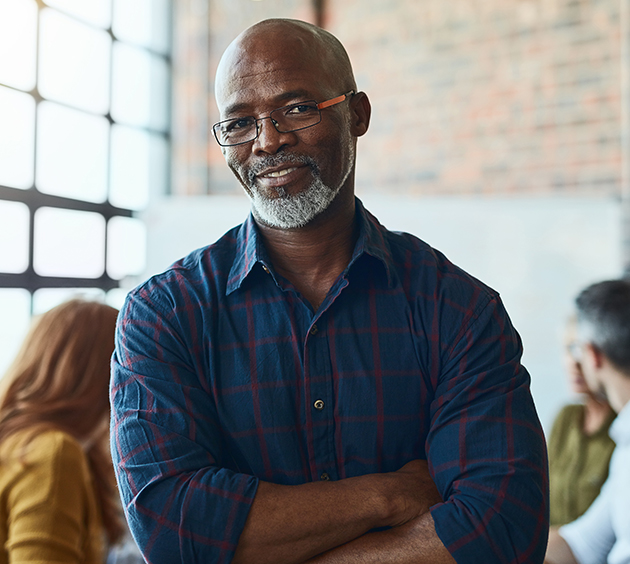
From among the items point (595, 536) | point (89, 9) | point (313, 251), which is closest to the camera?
point (313, 251)

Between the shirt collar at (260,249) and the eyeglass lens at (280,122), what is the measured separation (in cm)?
18

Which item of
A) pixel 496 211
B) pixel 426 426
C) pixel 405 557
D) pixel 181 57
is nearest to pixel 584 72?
pixel 496 211

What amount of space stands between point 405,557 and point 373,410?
0.83 feet

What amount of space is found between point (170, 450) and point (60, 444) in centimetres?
79

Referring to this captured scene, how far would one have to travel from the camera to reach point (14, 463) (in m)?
1.68

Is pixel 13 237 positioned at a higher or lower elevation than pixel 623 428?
higher

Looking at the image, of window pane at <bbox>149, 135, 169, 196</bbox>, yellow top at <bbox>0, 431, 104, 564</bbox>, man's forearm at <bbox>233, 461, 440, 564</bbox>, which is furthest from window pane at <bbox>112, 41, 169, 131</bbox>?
man's forearm at <bbox>233, 461, 440, 564</bbox>

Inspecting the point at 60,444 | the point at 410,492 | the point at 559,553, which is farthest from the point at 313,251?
the point at 559,553

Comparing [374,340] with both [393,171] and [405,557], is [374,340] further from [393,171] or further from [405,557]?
[393,171]

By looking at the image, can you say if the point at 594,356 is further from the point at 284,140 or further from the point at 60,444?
the point at 60,444

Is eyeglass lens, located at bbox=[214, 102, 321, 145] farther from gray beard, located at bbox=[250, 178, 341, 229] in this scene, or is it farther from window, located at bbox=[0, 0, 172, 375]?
window, located at bbox=[0, 0, 172, 375]

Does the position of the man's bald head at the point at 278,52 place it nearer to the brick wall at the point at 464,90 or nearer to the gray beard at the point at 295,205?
the gray beard at the point at 295,205

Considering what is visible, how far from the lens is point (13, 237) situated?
341 centimetres

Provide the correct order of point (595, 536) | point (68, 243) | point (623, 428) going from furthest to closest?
point (68, 243)
point (595, 536)
point (623, 428)
